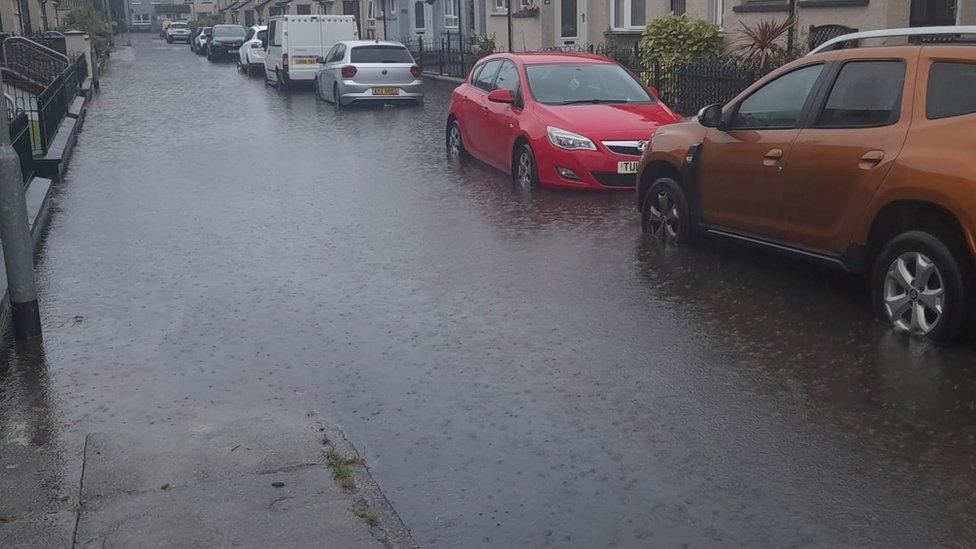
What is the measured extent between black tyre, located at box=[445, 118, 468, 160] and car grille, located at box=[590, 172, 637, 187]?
372 cm

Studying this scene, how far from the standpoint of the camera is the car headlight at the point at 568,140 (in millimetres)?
12383

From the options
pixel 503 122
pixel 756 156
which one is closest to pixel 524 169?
pixel 503 122

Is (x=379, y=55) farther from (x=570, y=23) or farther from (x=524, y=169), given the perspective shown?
(x=524, y=169)

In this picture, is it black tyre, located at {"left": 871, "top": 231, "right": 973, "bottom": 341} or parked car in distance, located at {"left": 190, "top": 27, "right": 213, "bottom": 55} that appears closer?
black tyre, located at {"left": 871, "top": 231, "right": 973, "bottom": 341}

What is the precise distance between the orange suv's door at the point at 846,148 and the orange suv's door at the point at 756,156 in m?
0.18

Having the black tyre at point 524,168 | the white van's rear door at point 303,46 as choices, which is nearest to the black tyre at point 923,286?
the black tyre at point 524,168

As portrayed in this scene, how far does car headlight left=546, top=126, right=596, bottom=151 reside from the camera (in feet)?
40.6

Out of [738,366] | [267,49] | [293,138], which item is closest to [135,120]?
[293,138]

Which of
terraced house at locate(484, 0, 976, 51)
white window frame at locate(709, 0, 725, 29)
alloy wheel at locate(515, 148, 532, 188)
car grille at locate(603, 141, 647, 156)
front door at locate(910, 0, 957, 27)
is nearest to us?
car grille at locate(603, 141, 647, 156)

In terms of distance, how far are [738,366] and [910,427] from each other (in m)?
1.20

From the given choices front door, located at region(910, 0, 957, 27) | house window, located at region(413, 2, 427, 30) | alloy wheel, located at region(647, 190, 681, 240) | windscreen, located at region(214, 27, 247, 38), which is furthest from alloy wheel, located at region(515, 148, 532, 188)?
windscreen, located at region(214, 27, 247, 38)

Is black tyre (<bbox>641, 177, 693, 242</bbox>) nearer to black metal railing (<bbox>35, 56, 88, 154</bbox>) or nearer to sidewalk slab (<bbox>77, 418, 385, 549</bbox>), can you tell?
sidewalk slab (<bbox>77, 418, 385, 549</bbox>)

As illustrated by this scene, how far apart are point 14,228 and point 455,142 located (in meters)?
9.81

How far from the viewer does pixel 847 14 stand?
731 inches
